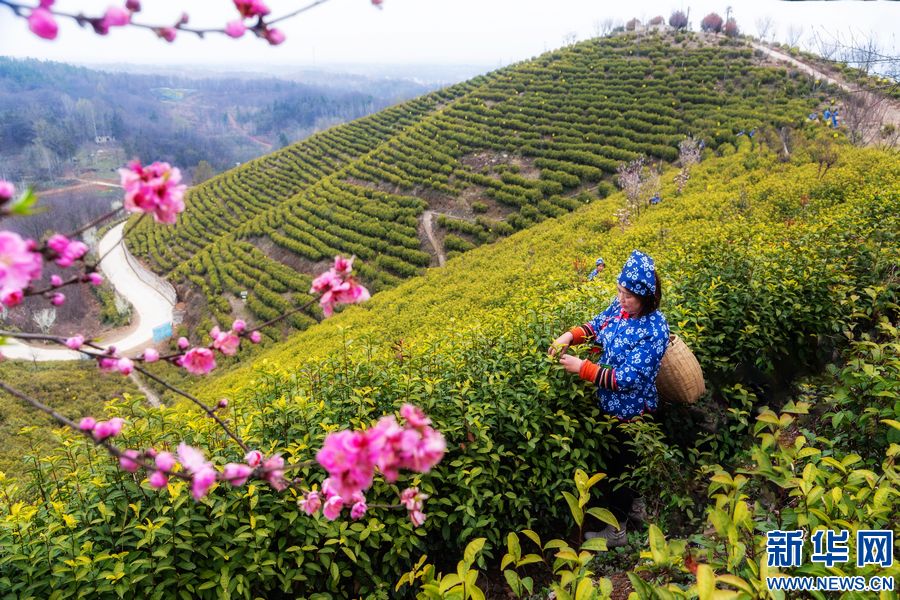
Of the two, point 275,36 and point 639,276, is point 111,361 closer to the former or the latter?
point 275,36

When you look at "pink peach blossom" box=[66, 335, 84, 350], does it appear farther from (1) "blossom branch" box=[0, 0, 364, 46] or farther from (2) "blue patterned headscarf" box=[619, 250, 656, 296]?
(2) "blue patterned headscarf" box=[619, 250, 656, 296]

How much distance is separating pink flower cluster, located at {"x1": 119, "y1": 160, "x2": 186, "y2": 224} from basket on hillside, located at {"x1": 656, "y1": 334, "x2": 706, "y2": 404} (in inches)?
111

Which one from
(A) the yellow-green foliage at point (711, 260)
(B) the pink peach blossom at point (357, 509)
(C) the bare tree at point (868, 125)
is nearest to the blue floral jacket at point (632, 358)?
(A) the yellow-green foliage at point (711, 260)

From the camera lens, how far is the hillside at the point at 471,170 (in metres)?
25.1

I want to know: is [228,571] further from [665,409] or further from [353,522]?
[665,409]

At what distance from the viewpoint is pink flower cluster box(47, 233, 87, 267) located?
1.22 m

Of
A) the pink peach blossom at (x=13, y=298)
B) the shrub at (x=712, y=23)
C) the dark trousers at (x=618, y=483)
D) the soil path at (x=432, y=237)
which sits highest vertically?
the shrub at (x=712, y=23)

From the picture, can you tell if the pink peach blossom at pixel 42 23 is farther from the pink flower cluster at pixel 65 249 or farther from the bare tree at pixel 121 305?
the bare tree at pixel 121 305

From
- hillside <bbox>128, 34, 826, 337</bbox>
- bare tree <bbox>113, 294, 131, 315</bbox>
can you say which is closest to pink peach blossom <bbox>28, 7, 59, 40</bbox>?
hillside <bbox>128, 34, 826, 337</bbox>

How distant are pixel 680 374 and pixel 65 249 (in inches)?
122

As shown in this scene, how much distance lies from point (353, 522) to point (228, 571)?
1.99 ft

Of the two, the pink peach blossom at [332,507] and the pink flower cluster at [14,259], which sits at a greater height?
the pink flower cluster at [14,259]

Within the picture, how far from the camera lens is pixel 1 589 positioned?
2.16m

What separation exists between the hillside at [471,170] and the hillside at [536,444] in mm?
18716
